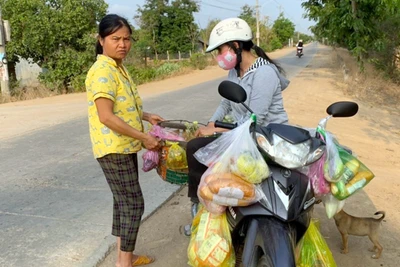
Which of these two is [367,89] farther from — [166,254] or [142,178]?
[166,254]

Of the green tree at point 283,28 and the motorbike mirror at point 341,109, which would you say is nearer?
the motorbike mirror at point 341,109

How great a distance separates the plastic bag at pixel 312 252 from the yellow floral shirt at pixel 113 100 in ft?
4.00

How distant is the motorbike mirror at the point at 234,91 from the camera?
2.30 m

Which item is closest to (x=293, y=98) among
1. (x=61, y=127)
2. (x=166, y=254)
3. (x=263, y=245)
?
(x=61, y=127)

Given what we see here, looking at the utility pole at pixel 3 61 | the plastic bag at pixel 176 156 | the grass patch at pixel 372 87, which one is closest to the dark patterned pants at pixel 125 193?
the plastic bag at pixel 176 156

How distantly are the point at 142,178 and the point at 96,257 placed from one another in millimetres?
2040

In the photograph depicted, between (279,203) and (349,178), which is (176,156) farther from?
(349,178)

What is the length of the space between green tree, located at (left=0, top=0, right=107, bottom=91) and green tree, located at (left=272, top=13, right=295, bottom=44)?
65.5 m


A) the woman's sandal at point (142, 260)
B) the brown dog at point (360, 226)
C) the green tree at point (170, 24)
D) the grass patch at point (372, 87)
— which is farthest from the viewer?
the green tree at point (170, 24)

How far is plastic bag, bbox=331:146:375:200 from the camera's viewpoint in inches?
90.5

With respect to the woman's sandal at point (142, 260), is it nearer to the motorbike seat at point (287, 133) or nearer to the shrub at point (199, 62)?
the motorbike seat at point (287, 133)

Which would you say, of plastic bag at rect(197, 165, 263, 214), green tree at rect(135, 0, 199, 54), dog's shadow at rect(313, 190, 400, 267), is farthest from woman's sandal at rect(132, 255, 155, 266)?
green tree at rect(135, 0, 199, 54)

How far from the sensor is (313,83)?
56.1 feet

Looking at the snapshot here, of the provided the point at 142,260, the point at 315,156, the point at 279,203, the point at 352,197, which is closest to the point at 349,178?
the point at 315,156
